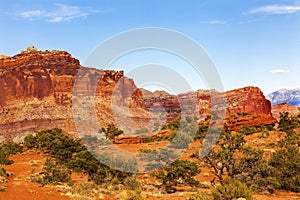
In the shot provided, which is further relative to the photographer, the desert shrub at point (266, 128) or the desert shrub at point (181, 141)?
the desert shrub at point (266, 128)

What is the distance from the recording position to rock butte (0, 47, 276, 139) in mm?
78438

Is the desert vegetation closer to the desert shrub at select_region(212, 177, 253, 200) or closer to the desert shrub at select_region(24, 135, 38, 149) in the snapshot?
the desert shrub at select_region(212, 177, 253, 200)

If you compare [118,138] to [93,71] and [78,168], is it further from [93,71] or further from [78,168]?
[93,71]

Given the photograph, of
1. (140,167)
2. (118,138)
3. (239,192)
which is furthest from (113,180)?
(118,138)

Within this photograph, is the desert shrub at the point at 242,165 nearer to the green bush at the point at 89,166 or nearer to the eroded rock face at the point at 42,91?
the green bush at the point at 89,166

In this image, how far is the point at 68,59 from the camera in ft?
308

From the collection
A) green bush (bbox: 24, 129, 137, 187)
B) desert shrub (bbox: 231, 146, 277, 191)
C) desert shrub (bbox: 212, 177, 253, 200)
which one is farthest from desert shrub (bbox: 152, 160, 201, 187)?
desert shrub (bbox: 212, 177, 253, 200)

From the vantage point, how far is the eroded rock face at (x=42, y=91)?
78.2m

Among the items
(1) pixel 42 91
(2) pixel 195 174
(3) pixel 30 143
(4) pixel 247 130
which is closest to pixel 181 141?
(4) pixel 247 130

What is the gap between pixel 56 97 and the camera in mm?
87500

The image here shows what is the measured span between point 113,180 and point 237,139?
8197 millimetres

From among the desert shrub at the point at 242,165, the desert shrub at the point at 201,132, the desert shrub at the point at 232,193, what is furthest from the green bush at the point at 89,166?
the desert shrub at the point at 201,132

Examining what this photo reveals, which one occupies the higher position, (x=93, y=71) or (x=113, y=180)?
(x=93, y=71)

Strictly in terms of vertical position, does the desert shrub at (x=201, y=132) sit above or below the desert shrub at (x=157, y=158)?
above
